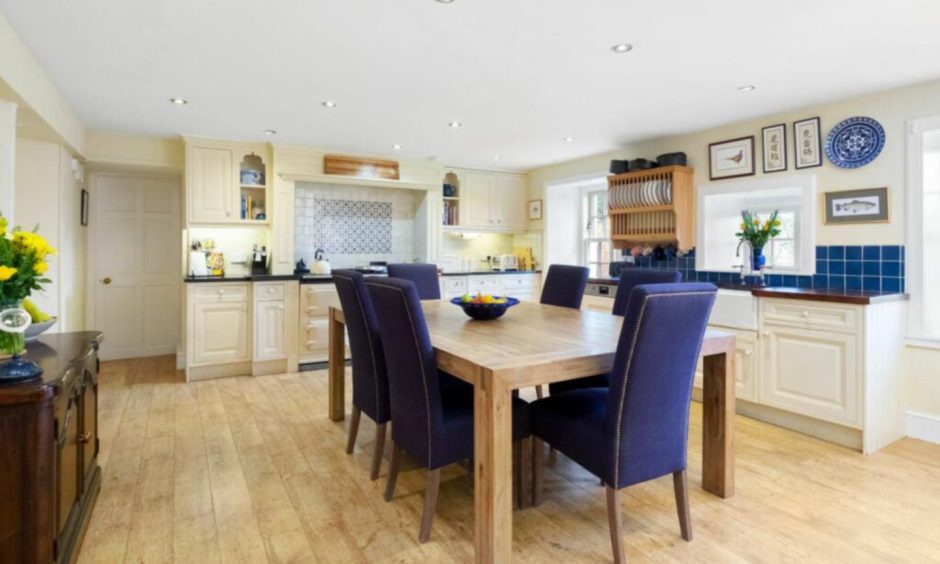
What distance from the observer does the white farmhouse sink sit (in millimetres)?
3375

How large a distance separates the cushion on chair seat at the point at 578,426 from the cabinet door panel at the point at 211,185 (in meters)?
3.73

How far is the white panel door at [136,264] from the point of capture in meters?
5.03

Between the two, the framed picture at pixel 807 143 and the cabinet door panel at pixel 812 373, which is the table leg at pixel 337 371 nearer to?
the cabinet door panel at pixel 812 373

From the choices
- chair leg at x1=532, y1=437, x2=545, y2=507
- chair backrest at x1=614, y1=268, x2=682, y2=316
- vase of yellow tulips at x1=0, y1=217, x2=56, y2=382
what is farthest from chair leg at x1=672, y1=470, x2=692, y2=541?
vase of yellow tulips at x1=0, y1=217, x2=56, y2=382

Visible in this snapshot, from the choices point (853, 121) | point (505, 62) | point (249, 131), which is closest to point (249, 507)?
point (505, 62)

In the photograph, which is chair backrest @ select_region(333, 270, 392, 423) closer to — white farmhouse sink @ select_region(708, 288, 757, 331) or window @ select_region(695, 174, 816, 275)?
white farmhouse sink @ select_region(708, 288, 757, 331)

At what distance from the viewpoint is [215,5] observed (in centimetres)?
215

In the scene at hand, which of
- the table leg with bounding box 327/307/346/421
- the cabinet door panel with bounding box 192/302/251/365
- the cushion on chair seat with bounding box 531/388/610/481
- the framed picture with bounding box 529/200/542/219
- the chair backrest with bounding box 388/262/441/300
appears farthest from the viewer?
the framed picture with bounding box 529/200/542/219

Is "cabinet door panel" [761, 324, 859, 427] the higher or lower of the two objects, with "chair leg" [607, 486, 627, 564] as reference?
higher

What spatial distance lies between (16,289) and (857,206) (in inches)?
172

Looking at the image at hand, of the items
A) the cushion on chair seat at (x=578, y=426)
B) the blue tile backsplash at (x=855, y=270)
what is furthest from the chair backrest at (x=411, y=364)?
the blue tile backsplash at (x=855, y=270)

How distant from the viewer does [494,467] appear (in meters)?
1.65

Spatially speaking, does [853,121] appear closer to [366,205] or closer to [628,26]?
[628,26]

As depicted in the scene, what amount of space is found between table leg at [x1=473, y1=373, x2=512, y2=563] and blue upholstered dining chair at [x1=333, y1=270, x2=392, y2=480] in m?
0.80
